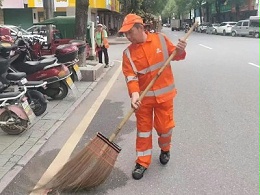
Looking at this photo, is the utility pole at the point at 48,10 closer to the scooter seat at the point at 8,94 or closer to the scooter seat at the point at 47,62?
the scooter seat at the point at 47,62

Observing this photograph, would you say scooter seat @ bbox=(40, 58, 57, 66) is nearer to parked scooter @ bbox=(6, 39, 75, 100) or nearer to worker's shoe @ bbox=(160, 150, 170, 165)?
parked scooter @ bbox=(6, 39, 75, 100)

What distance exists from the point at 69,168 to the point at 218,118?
3173 mm

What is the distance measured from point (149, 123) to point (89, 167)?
0.82m

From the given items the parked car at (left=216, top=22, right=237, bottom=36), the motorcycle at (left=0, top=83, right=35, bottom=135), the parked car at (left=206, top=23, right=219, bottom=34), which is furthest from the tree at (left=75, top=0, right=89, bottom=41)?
the parked car at (left=206, top=23, right=219, bottom=34)

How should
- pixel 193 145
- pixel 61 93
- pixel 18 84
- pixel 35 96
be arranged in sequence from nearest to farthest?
1. pixel 193 145
2. pixel 18 84
3. pixel 35 96
4. pixel 61 93

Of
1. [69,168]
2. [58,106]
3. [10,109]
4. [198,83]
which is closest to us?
[69,168]

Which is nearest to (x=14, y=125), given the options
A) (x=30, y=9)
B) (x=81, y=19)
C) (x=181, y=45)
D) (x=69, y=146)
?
(x=69, y=146)

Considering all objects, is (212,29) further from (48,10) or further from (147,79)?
(147,79)

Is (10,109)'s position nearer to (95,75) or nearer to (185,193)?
(185,193)

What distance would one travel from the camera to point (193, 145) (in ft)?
14.9

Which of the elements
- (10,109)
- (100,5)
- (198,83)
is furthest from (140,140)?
(100,5)

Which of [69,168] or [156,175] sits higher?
[69,168]

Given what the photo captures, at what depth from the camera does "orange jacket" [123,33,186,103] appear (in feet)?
11.5

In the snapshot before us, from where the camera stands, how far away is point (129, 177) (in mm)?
3680
